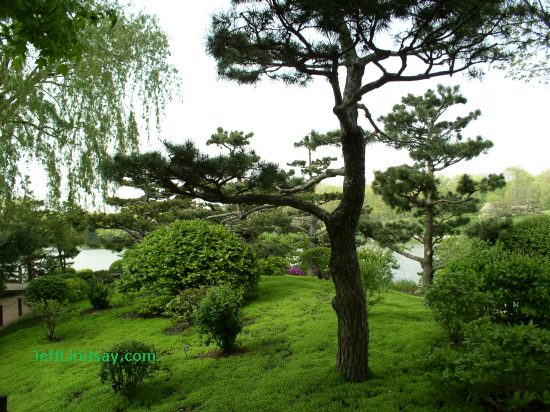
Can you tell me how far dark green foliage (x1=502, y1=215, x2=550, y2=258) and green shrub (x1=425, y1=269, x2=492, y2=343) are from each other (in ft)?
13.9

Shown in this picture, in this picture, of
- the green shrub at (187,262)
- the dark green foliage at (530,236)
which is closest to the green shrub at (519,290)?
the dark green foliage at (530,236)

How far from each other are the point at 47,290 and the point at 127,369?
670cm

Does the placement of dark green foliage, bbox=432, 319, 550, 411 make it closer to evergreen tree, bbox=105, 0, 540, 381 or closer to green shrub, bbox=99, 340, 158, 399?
evergreen tree, bbox=105, 0, 540, 381

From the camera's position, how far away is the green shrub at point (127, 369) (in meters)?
4.62

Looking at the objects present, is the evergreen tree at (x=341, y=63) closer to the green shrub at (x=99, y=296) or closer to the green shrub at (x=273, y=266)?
the green shrub at (x=99, y=296)

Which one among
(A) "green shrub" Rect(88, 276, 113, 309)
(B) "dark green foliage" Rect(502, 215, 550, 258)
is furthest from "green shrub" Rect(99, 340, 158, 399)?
(B) "dark green foliage" Rect(502, 215, 550, 258)

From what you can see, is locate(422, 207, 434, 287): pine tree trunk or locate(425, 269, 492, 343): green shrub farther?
locate(422, 207, 434, 287): pine tree trunk

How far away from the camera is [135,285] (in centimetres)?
852

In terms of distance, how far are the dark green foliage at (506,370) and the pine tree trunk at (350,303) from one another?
0.97m

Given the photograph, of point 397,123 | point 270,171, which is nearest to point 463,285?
point 270,171

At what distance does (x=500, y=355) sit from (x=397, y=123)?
31.0 ft

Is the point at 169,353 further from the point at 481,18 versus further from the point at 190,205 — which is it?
the point at 190,205

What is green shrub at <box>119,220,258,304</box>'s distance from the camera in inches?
324

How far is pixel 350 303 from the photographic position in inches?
164
